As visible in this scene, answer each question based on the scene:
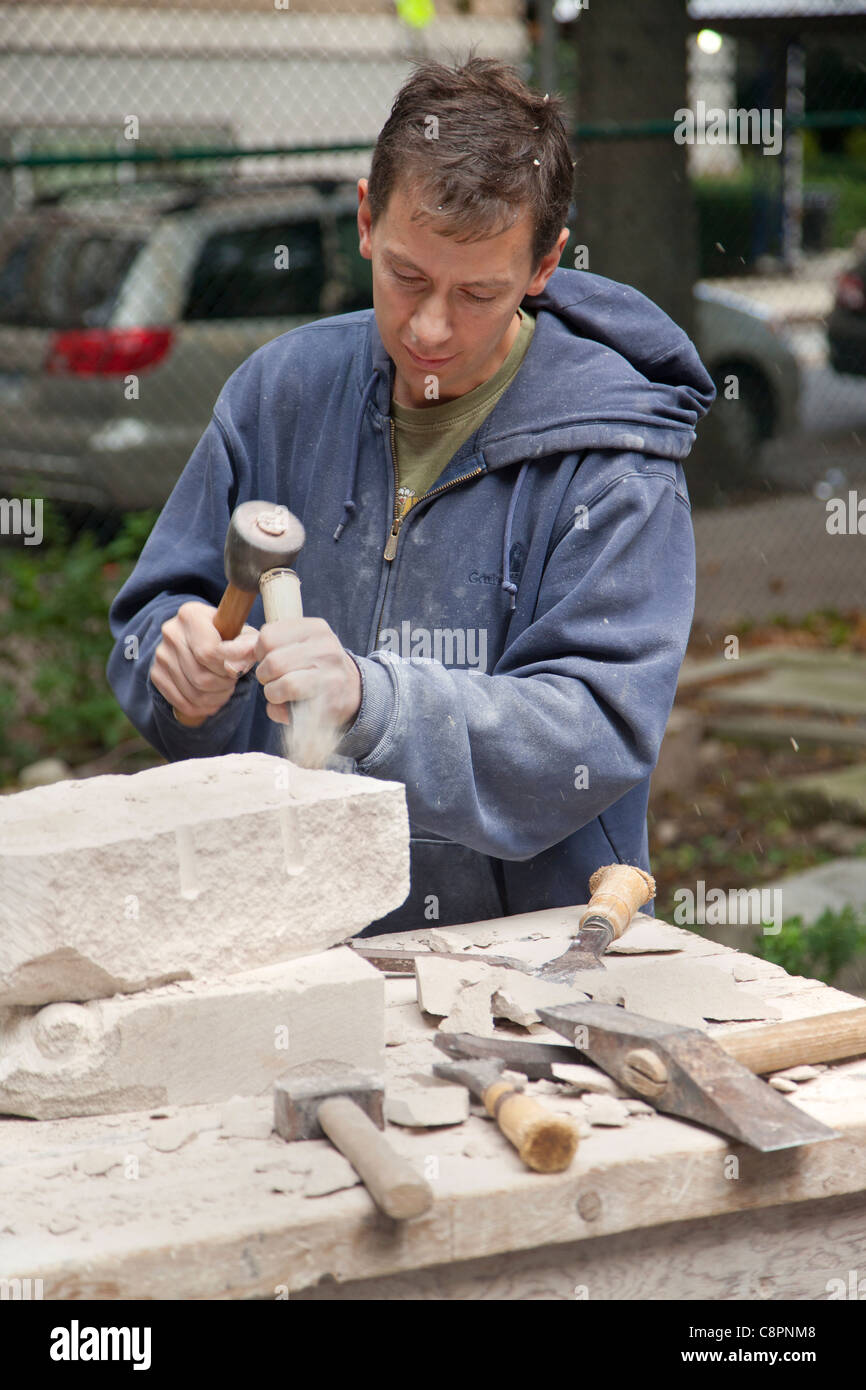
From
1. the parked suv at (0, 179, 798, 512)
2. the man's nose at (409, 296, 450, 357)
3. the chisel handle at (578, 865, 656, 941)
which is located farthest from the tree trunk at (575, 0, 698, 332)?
the chisel handle at (578, 865, 656, 941)

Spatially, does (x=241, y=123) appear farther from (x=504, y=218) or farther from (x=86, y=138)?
(x=504, y=218)

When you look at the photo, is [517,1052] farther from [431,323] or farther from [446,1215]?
[431,323]

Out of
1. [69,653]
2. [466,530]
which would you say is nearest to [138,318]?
[69,653]

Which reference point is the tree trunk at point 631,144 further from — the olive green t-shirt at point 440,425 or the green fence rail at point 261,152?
the olive green t-shirt at point 440,425

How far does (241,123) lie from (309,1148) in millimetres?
14296

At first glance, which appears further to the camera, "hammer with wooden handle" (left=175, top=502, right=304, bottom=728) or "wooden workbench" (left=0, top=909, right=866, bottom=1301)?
"hammer with wooden handle" (left=175, top=502, right=304, bottom=728)

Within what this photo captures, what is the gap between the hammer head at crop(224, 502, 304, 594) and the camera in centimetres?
197

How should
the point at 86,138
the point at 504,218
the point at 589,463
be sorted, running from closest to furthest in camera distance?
1. the point at 504,218
2. the point at 589,463
3. the point at 86,138

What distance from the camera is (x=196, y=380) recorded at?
7.46m

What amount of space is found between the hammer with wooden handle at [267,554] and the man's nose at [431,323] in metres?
0.38

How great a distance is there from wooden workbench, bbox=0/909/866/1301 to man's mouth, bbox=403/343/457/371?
3.46ft

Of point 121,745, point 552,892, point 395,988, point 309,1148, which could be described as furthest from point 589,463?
point 121,745

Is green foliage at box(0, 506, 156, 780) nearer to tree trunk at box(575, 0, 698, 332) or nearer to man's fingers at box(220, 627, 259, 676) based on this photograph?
tree trunk at box(575, 0, 698, 332)

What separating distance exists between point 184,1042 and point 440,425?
1142 mm
